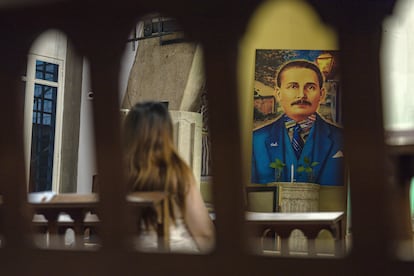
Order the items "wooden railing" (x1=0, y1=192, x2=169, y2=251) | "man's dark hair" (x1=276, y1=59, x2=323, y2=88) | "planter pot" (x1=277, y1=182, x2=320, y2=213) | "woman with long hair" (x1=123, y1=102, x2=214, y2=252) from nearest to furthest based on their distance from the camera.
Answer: "wooden railing" (x1=0, y1=192, x2=169, y2=251), "woman with long hair" (x1=123, y1=102, x2=214, y2=252), "planter pot" (x1=277, y1=182, x2=320, y2=213), "man's dark hair" (x1=276, y1=59, x2=323, y2=88)

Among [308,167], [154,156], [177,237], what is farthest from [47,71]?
[177,237]

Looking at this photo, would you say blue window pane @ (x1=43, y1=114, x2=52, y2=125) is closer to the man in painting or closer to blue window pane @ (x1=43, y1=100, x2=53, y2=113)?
blue window pane @ (x1=43, y1=100, x2=53, y2=113)

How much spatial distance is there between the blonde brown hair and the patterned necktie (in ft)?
14.1

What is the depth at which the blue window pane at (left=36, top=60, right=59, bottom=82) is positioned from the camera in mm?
6277

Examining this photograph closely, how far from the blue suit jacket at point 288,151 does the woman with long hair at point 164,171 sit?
426 cm

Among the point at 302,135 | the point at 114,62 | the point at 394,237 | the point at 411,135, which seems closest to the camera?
the point at 394,237

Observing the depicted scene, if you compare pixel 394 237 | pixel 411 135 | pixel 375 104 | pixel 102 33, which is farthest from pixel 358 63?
pixel 411 135

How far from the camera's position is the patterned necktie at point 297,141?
571 cm

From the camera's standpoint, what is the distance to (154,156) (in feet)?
4.32

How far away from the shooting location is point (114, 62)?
0.65 metres

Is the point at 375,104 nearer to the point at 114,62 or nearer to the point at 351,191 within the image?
the point at 351,191

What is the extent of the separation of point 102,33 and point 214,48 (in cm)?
12

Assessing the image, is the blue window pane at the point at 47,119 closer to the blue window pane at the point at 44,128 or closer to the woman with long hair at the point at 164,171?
the blue window pane at the point at 44,128

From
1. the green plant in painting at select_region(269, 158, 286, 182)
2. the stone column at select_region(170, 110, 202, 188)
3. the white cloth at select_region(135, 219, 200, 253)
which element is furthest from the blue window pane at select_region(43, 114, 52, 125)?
the white cloth at select_region(135, 219, 200, 253)
